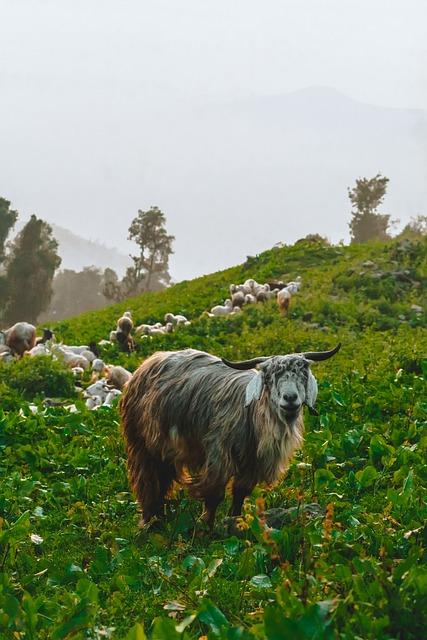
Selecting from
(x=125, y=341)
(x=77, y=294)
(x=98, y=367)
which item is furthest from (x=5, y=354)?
(x=77, y=294)

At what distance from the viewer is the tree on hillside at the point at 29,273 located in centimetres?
5209

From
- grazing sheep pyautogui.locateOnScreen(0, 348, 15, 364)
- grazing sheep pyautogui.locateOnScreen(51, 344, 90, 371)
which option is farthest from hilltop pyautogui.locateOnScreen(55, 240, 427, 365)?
grazing sheep pyautogui.locateOnScreen(0, 348, 15, 364)

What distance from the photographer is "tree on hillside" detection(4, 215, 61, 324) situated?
171ft

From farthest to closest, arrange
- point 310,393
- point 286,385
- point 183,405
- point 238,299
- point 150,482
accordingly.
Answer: point 238,299, point 150,482, point 183,405, point 310,393, point 286,385

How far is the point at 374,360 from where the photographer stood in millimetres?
12867

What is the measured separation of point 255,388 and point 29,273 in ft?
158

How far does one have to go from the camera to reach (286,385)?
6082 millimetres

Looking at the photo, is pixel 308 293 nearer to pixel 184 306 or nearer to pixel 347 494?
pixel 184 306

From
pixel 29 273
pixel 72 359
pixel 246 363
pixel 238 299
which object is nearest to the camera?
pixel 246 363

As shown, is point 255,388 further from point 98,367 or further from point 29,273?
point 29,273

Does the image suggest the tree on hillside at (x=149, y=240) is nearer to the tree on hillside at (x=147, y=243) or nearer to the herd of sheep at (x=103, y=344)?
the tree on hillside at (x=147, y=243)

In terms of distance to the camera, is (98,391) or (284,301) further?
(284,301)

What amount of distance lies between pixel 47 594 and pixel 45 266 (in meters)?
49.5

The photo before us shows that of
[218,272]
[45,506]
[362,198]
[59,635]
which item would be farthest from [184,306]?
[362,198]
